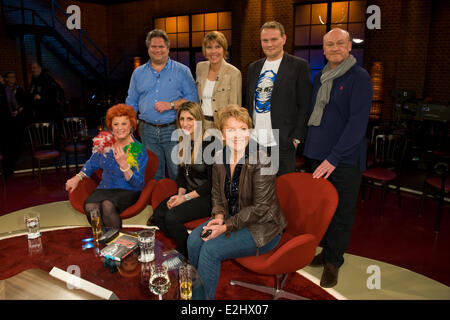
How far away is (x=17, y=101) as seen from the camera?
6.88 m

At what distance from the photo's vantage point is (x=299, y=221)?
229cm

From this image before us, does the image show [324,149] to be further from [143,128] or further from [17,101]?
[17,101]

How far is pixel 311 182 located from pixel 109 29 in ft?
40.7

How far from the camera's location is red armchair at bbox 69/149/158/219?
2.93m

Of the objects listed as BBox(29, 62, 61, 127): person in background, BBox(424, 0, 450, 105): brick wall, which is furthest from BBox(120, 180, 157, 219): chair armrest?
BBox(424, 0, 450, 105): brick wall

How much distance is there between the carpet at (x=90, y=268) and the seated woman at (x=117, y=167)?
0.36m

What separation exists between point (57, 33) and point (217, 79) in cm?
937

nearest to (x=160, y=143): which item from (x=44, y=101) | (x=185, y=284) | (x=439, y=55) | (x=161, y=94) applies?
(x=161, y=94)

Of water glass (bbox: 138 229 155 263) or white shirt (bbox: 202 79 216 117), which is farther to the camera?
white shirt (bbox: 202 79 216 117)

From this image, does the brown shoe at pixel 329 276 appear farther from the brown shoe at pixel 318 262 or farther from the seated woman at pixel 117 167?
the seated woman at pixel 117 167

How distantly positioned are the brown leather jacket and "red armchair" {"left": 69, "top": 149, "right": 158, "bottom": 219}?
1.01 m

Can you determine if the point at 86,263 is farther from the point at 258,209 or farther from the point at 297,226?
the point at 297,226

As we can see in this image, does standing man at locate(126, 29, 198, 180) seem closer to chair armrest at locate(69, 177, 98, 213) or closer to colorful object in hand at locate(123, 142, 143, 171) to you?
colorful object in hand at locate(123, 142, 143, 171)

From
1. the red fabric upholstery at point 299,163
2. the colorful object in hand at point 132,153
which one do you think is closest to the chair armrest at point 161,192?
the colorful object in hand at point 132,153
